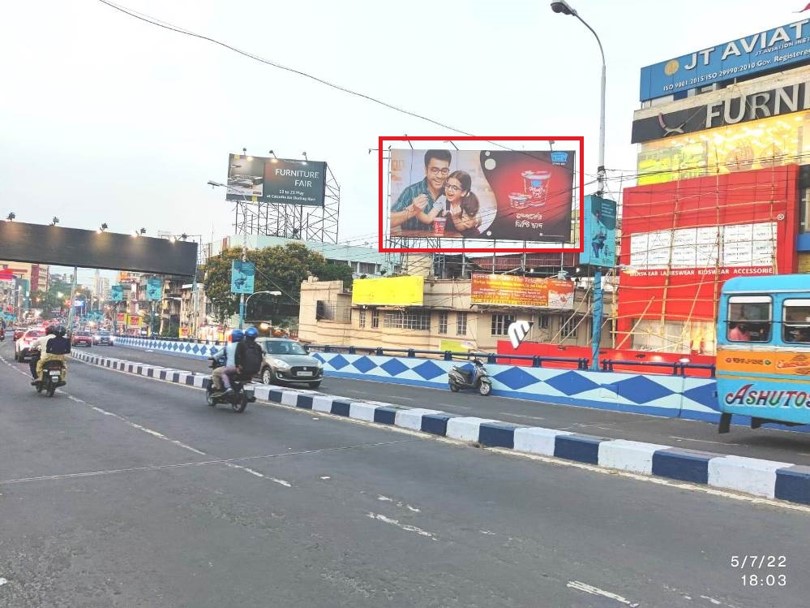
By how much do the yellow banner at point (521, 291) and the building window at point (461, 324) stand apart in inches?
91.8

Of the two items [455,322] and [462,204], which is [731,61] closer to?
[462,204]

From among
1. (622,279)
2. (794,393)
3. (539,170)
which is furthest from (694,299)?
(794,393)

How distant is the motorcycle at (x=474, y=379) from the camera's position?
63.8ft

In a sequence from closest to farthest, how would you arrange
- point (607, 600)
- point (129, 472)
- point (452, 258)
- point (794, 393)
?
point (607, 600), point (129, 472), point (794, 393), point (452, 258)

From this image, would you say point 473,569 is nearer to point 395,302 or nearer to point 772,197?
point 772,197

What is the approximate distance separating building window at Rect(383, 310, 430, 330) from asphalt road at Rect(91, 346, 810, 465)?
64.8 feet

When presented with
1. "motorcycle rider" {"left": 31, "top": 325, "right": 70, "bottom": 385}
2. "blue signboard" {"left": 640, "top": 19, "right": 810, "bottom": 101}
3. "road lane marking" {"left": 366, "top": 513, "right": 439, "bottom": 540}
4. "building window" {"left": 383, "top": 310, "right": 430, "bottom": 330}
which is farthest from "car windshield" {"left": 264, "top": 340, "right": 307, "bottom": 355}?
"blue signboard" {"left": 640, "top": 19, "right": 810, "bottom": 101}

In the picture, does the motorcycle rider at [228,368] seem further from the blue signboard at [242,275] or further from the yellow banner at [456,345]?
the blue signboard at [242,275]

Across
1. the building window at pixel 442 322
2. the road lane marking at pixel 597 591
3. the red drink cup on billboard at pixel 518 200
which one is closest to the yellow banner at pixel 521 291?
the building window at pixel 442 322

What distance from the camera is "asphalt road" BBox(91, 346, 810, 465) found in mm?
10008

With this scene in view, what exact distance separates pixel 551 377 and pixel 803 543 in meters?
12.9

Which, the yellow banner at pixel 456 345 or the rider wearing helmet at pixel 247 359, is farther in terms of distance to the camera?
the yellow banner at pixel 456 345

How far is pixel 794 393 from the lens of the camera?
31.8 ft

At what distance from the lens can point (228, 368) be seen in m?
12.4
